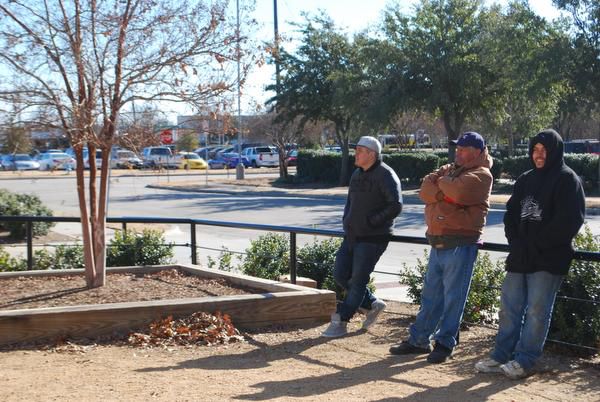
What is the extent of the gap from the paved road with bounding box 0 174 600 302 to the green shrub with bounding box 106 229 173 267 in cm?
62

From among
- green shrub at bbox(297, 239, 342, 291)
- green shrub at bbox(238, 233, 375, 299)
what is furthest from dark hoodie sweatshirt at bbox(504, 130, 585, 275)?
green shrub at bbox(297, 239, 342, 291)

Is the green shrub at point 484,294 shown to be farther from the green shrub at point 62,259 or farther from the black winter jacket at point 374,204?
the green shrub at point 62,259

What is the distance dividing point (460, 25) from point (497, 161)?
5866mm

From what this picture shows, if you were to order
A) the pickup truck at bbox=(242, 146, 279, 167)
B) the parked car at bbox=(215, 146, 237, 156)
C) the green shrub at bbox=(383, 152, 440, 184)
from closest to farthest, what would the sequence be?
the green shrub at bbox=(383, 152, 440, 184), the pickup truck at bbox=(242, 146, 279, 167), the parked car at bbox=(215, 146, 237, 156)

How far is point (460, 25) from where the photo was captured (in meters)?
30.5

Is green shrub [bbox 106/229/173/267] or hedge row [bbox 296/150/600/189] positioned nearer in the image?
green shrub [bbox 106/229/173/267]

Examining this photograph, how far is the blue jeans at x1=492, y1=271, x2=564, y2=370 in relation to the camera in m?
5.54

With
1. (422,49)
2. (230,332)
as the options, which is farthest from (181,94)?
(422,49)

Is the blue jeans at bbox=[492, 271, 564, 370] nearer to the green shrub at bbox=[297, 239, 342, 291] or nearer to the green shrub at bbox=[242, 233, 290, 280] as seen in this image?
the green shrub at bbox=[297, 239, 342, 291]

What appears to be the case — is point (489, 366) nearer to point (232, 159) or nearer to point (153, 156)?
point (153, 156)

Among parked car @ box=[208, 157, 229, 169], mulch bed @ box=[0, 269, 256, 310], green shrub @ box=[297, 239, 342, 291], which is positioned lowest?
parked car @ box=[208, 157, 229, 169]

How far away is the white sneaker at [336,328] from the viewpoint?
6969 millimetres

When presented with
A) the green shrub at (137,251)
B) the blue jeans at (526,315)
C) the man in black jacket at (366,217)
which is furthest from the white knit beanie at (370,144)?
the green shrub at (137,251)

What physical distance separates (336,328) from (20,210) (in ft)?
39.4
